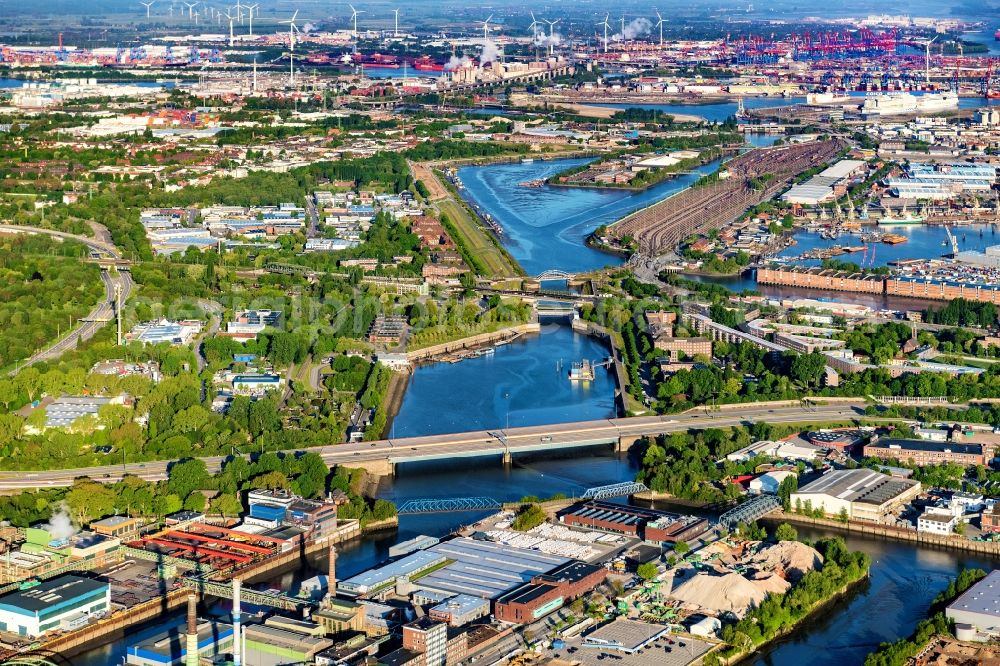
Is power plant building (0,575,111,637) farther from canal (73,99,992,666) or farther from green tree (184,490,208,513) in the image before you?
green tree (184,490,208,513)

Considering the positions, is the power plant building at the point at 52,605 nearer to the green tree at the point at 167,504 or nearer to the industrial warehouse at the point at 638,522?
the green tree at the point at 167,504

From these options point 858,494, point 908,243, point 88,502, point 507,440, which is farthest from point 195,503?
point 908,243

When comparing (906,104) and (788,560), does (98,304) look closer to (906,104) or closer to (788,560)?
(788,560)

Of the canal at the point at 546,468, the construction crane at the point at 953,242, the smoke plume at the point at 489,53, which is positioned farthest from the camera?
the smoke plume at the point at 489,53

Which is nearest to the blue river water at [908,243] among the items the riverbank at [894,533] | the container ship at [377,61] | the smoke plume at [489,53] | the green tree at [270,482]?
the riverbank at [894,533]

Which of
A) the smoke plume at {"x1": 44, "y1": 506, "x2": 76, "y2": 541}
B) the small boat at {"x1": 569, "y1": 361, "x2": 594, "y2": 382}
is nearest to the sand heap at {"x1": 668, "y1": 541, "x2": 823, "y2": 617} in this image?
the smoke plume at {"x1": 44, "y1": 506, "x2": 76, "y2": 541}
